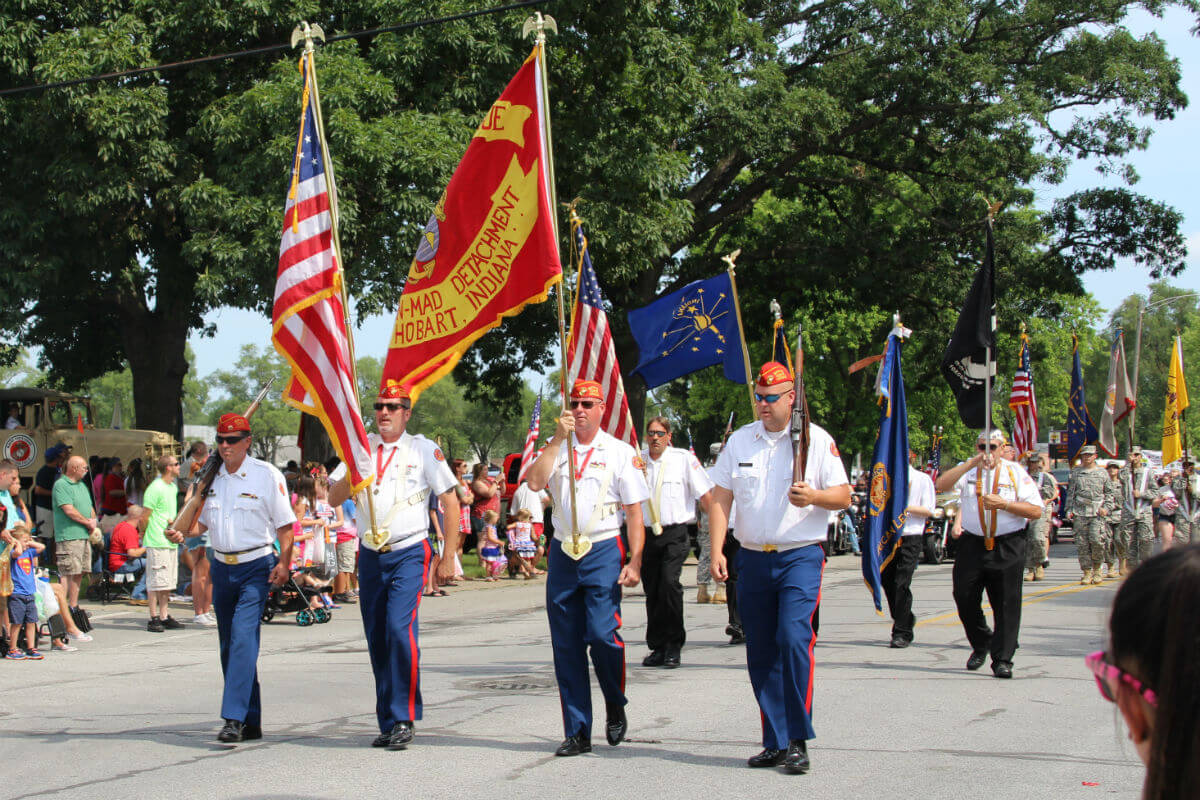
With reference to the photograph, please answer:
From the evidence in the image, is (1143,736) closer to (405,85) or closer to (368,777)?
(368,777)

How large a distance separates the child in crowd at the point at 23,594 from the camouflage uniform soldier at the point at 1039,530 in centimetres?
1259

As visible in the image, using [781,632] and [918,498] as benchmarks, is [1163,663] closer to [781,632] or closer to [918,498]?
[781,632]

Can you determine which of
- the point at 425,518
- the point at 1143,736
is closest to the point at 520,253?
the point at 425,518

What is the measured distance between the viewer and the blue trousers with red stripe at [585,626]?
7.02 metres

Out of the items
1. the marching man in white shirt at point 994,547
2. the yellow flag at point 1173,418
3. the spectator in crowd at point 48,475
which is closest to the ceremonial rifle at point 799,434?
the marching man in white shirt at point 994,547

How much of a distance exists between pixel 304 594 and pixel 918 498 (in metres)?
7.01

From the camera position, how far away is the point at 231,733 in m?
7.38

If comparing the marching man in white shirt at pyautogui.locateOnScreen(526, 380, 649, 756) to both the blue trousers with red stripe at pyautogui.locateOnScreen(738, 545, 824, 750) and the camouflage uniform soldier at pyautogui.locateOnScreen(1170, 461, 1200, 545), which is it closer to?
the blue trousers with red stripe at pyautogui.locateOnScreen(738, 545, 824, 750)

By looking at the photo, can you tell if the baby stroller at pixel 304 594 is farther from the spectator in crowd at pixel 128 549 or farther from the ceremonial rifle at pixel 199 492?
the ceremonial rifle at pixel 199 492

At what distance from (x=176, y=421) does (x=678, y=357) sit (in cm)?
1687

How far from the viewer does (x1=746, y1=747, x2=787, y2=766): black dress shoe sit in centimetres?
662

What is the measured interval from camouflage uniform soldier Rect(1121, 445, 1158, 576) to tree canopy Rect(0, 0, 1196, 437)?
25.2ft

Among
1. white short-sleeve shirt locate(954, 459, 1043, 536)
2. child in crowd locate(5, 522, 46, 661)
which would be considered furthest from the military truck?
white short-sleeve shirt locate(954, 459, 1043, 536)

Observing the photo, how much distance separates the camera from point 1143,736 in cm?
170
